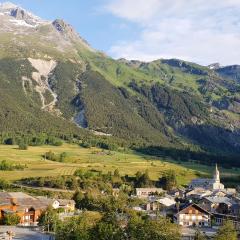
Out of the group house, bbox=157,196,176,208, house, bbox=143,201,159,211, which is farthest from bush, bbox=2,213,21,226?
house, bbox=157,196,176,208

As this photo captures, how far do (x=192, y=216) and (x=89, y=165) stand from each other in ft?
257

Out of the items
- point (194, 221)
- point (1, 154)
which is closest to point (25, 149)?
point (1, 154)

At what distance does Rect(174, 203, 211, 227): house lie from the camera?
88.5m

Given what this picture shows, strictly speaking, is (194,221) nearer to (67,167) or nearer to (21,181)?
(21,181)

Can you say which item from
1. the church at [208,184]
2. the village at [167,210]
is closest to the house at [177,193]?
the church at [208,184]

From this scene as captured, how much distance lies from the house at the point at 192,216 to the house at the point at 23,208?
2286 cm

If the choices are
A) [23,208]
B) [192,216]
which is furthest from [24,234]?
[192,216]

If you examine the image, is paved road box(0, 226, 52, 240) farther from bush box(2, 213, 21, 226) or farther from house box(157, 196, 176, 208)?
house box(157, 196, 176, 208)

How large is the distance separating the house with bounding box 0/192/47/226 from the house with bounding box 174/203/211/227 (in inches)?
900

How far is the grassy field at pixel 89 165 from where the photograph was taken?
150 meters

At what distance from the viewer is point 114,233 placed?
59.2 metres

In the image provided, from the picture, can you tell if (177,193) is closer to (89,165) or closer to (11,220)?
(89,165)

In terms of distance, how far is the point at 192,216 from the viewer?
8906cm

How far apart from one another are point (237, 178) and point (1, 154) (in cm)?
7846
